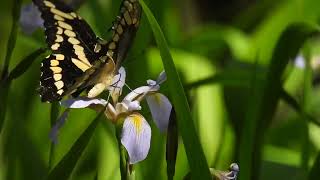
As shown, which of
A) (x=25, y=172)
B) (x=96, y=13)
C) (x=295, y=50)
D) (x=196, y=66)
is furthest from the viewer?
(x=196, y=66)

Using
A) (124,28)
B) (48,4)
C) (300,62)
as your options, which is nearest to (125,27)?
(124,28)

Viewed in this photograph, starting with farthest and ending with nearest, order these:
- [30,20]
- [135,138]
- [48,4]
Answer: [30,20]
[48,4]
[135,138]

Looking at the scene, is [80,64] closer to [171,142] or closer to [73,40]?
[73,40]

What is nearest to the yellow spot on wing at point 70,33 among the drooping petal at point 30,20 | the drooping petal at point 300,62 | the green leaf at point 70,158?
the green leaf at point 70,158

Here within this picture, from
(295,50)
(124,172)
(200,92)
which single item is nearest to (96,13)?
(200,92)

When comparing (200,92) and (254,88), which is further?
(200,92)

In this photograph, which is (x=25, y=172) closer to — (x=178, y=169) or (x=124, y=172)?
(x=178, y=169)

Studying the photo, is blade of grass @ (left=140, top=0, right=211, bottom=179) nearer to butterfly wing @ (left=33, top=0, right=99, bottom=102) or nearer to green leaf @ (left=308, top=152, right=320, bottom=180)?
butterfly wing @ (left=33, top=0, right=99, bottom=102)
